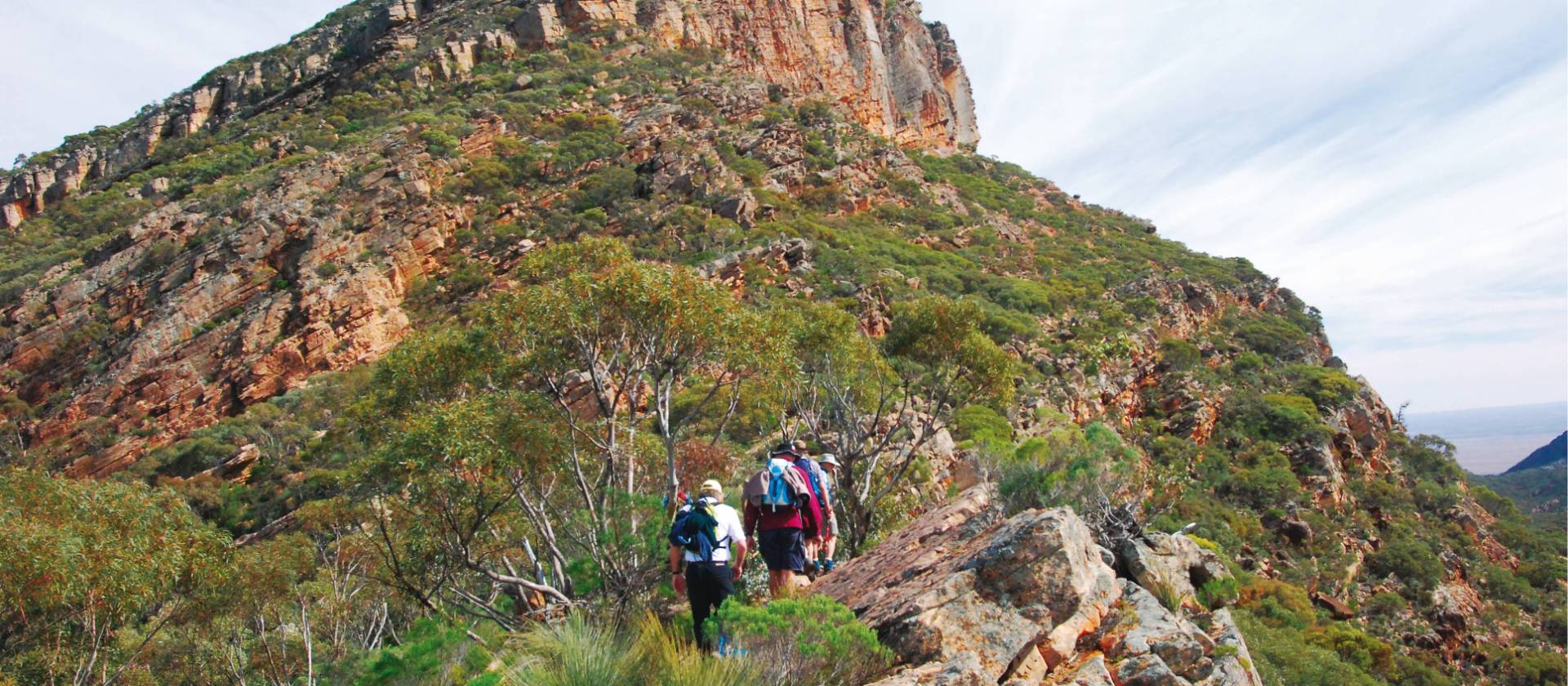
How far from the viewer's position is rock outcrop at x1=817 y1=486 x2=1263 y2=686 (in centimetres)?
476

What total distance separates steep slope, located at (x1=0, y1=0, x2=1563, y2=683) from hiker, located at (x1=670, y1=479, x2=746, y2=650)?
9.69ft

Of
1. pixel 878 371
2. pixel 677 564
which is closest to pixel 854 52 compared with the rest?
pixel 878 371

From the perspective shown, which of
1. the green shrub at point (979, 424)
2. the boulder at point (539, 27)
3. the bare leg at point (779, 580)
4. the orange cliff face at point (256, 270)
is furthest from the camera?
the boulder at point (539, 27)

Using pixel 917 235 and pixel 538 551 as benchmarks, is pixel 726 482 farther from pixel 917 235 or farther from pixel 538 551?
pixel 917 235

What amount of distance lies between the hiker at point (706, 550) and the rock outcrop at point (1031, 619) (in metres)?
1.04

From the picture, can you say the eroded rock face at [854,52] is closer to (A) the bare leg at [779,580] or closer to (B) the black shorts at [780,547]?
(B) the black shorts at [780,547]

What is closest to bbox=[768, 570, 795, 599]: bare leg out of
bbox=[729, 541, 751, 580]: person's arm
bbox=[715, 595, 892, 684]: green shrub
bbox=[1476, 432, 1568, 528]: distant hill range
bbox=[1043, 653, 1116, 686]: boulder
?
bbox=[729, 541, 751, 580]: person's arm

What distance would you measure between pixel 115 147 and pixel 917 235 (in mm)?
63863

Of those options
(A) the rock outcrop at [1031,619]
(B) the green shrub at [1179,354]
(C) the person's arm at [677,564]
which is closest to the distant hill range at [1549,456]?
(B) the green shrub at [1179,354]

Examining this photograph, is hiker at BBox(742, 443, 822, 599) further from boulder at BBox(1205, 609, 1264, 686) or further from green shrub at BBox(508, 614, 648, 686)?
boulder at BBox(1205, 609, 1264, 686)

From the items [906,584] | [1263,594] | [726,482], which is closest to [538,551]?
[726,482]

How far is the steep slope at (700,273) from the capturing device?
64.9 ft

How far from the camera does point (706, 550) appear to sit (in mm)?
5238

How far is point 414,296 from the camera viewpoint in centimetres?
3162
